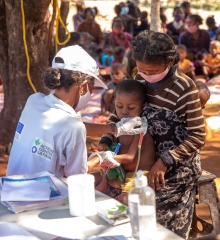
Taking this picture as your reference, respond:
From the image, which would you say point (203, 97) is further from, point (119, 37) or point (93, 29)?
point (93, 29)

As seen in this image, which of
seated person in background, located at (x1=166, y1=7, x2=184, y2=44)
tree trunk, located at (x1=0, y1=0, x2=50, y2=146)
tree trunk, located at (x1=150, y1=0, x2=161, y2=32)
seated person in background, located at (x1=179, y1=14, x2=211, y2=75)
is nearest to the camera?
tree trunk, located at (x1=0, y1=0, x2=50, y2=146)

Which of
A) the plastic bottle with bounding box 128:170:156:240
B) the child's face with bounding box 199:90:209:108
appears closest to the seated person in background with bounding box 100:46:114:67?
the child's face with bounding box 199:90:209:108

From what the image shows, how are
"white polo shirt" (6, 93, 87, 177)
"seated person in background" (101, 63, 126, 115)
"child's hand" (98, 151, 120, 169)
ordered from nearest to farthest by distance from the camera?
1. "white polo shirt" (6, 93, 87, 177)
2. "child's hand" (98, 151, 120, 169)
3. "seated person in background" (101, 63, 126, 115)

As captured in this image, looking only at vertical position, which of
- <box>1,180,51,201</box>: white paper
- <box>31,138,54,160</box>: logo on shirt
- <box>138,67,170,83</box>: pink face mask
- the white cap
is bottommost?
<box>1,180,51,201</box>: white paper

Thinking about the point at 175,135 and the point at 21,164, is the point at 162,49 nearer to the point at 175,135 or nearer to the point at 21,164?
the point at 175,135

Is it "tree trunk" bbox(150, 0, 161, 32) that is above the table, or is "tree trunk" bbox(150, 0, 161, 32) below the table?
above

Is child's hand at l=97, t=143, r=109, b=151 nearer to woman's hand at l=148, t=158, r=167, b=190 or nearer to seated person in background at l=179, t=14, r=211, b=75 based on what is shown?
woman's hand at l=148, t=158, r=167, b=190

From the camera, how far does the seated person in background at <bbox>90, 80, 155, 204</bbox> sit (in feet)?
10.8

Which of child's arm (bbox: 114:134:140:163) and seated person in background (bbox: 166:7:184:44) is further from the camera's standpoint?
seated person in background (bbox: 166:7:184:44)

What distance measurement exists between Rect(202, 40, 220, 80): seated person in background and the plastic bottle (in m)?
8.60

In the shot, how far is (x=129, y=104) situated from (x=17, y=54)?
3.18m

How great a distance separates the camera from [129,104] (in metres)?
3.33


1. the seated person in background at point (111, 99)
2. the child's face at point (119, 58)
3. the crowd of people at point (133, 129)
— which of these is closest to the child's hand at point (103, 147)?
the crowd of people at point (133, 129)

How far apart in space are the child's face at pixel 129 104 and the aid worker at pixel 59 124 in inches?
9.3
